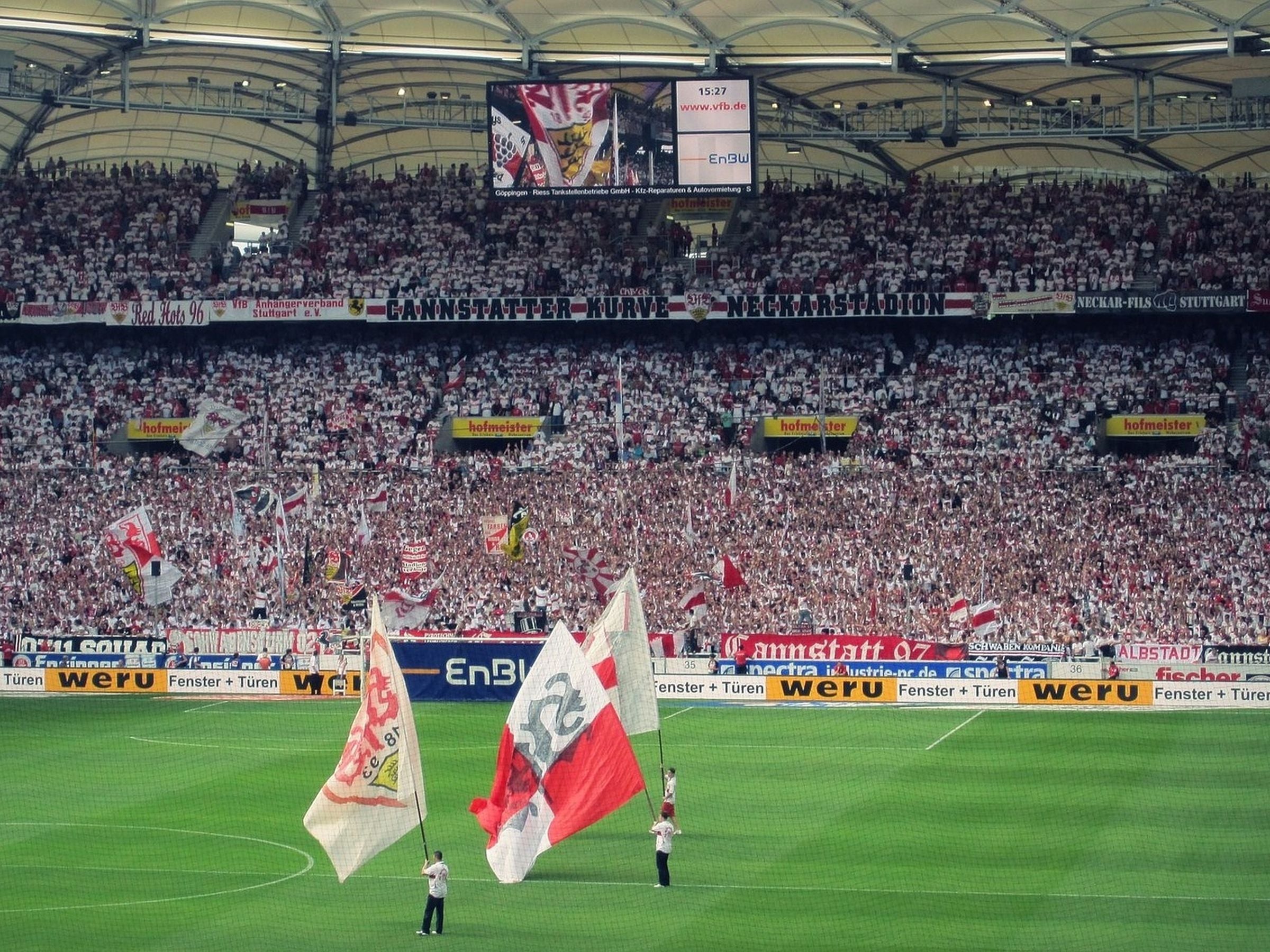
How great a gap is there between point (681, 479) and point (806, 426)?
5.49m

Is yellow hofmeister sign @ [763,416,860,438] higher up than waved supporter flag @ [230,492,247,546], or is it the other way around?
yellow hofmeister sign @ [763,416,860,438]

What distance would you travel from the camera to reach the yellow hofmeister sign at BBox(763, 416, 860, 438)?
56.2 m

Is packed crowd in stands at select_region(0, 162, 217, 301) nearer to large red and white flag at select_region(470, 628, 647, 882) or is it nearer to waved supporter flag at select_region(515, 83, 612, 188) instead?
waved supporter flag at select_region(515, 83, 612, 188)

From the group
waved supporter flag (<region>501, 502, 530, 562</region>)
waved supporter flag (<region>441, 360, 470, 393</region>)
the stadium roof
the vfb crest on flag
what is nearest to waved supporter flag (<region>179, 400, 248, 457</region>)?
waved supporter flag (<region>441, 360, 470, 393</region>)

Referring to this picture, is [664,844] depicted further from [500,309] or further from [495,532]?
[500,309]

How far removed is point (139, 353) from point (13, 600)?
13.0 metres

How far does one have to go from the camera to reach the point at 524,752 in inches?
910

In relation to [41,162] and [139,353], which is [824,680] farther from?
[41,162]

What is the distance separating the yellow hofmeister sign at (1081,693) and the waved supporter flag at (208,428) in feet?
89.4

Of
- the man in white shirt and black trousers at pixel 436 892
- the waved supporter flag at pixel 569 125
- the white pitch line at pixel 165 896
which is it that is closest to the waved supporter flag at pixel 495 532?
the waved supporter flag at pixel 569 125

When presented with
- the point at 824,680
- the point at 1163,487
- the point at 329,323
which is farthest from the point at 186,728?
the point at 1163,487

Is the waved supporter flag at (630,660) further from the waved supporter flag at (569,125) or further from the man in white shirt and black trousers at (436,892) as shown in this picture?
the waved supporter flag at (569,125)

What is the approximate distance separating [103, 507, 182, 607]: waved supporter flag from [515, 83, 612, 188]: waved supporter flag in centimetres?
1504

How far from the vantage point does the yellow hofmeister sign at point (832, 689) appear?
142 ft
